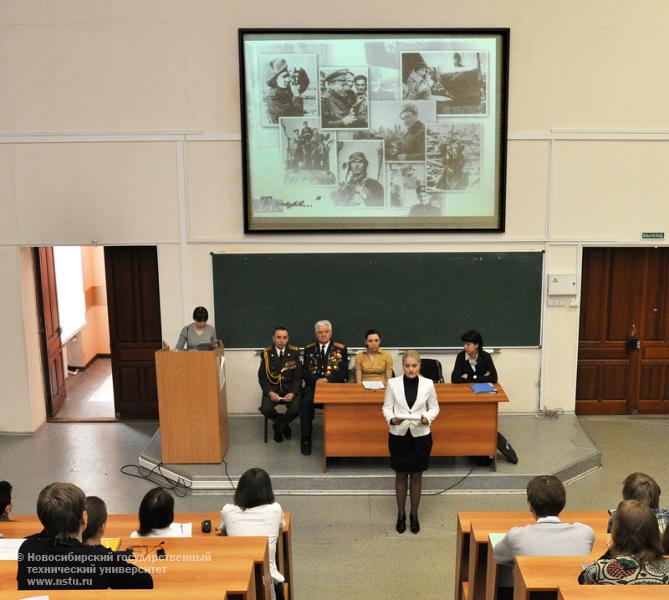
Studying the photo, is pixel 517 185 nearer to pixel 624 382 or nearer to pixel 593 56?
pixel 593 56

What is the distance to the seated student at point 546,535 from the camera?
363 centimetres

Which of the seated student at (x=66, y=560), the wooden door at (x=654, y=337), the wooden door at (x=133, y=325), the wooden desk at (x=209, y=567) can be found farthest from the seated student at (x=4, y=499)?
the wooden door at (x=654, y=337)

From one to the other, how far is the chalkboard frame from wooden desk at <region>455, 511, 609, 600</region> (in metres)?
3.77

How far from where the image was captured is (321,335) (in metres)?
7.21

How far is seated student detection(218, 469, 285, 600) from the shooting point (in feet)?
13.4

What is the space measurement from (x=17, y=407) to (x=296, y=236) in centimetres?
348

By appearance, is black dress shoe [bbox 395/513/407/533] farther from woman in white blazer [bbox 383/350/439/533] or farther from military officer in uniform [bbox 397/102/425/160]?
military officer in uniform [bbox 397/102/425/160]

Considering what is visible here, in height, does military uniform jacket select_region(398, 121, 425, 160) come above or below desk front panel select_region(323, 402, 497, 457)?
above

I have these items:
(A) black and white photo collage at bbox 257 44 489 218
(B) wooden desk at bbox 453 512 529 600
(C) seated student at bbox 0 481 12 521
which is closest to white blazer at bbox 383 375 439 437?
(B) wooden desk at bbox 453 512 529 600

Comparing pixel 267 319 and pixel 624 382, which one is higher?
pixel 267 319

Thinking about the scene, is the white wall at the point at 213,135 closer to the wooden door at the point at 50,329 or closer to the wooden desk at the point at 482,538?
the wooden door at the point at 50,329

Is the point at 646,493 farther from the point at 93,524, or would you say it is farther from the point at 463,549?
the point at 93,524

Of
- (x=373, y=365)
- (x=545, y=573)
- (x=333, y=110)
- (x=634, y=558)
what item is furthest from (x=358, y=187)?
(x=634, y=558)

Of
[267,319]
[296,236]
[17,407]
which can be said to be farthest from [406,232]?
[17,407]
